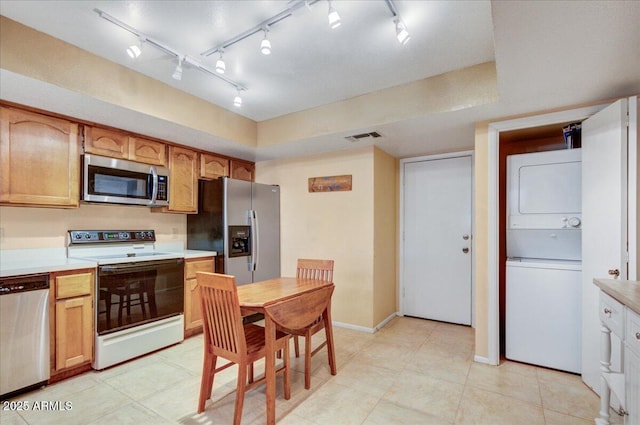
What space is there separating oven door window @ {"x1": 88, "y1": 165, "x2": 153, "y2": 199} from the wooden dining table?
1.71m

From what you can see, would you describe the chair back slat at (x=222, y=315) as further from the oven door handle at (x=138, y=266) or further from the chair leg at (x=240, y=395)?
the oven door handle at (x=138, y=266)

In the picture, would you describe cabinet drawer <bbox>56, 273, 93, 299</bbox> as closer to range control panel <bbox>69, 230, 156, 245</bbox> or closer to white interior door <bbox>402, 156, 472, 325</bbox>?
range control panel <bbox>69, 230, 156, 245</bbox>

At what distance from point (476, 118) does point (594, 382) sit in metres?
2.23

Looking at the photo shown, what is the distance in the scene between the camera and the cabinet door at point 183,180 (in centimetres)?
339

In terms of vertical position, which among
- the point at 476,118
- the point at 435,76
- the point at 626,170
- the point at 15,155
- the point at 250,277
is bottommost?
the point at 250,277

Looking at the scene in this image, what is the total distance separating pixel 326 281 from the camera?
2.68 metres

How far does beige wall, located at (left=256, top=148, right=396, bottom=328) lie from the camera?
3.54 m

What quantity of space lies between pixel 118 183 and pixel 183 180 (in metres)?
0.70

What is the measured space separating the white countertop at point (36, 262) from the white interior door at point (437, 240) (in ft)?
11.7

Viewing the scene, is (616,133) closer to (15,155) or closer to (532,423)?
(532,423)

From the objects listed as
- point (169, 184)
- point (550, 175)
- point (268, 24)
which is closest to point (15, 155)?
point (169, 184)

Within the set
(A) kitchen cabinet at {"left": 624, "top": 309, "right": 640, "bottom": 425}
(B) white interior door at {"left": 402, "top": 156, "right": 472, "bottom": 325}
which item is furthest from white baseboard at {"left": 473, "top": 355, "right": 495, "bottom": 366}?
(A) kitchen cabinet at {"left": 624, "top": 309, "right": 640, "bottom": 425}

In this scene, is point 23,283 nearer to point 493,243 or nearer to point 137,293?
point 137,293

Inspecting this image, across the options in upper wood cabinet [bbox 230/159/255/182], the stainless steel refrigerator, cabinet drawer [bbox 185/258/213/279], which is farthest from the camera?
upper wood cabinet [bbox 230/159/255/182]
